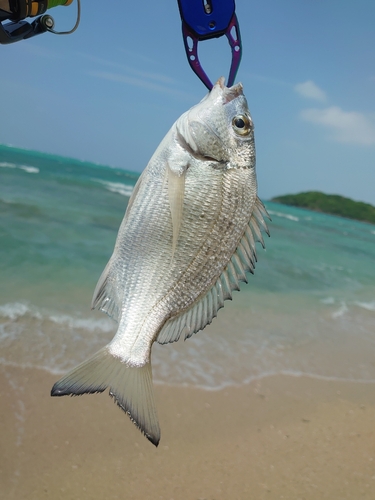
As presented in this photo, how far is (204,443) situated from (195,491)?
1.63 ft

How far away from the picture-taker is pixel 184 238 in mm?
1428

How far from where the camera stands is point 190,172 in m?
1.46

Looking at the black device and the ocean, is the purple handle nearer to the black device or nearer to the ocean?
the black device

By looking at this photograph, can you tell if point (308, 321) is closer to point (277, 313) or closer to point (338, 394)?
point (277, 313)

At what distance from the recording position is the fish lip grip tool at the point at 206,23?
1.28m

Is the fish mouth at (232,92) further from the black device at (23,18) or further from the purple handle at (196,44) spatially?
the black device at (23,18)

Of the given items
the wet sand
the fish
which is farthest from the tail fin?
the wet sand

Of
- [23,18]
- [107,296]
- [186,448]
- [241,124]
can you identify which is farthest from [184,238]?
[186,448]

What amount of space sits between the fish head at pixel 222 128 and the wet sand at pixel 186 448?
254 cm

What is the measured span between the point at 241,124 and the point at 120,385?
36.8 inches

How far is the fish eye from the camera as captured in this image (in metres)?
1.51

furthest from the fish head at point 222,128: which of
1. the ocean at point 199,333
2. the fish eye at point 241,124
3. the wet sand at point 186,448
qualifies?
the ocean at point 199,333

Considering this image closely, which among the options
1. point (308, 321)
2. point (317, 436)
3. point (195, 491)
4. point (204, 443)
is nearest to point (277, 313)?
point (308, 321)

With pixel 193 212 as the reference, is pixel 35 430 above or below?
below
